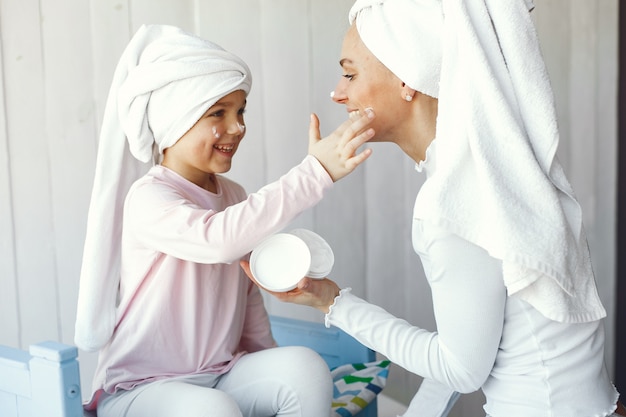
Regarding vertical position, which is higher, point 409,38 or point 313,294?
point 409,38

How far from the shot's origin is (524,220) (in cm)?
125

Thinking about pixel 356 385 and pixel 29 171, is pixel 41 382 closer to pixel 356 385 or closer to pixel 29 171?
pixel 356 385

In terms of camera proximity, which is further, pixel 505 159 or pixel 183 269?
pixel 183 269

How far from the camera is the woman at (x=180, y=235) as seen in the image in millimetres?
1564

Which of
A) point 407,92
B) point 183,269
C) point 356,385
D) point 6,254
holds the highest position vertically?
point 407,92

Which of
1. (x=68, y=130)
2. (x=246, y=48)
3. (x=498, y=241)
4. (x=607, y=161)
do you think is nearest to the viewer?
(x=498, y=241)

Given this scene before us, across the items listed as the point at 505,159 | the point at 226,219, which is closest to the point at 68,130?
the point at 226,219

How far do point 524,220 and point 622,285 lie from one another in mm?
1848

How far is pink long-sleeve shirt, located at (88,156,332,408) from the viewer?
5.10 ft

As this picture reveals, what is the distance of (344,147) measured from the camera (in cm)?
156

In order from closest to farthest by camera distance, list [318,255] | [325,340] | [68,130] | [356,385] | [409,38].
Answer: [409,38] → [318,255] → [356,385] → [325,340] → [68,130]

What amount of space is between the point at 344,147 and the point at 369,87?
0.13 m

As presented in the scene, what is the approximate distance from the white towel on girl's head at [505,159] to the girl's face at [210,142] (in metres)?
0.59

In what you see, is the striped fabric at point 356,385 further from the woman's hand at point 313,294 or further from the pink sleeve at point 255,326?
the woman's hand at point 313,294
